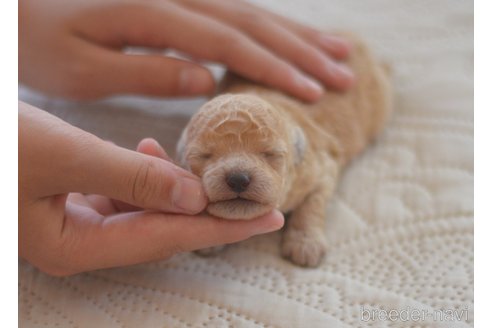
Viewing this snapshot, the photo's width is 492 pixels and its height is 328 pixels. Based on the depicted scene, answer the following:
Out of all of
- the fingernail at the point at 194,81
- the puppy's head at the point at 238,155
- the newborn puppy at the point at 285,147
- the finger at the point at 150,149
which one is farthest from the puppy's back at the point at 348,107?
the finger at the point at 150,149

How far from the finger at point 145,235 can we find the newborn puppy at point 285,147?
4 cm

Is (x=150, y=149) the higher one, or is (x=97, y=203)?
(x=150, y=149)

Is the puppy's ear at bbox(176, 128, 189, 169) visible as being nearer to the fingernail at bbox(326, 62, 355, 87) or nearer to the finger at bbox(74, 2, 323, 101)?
the finger at bbox(74, 2, 323, 101)

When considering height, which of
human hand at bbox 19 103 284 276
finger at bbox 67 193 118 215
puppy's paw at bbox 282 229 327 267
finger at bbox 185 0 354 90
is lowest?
puppy's paw at bbox 282 229 327 267

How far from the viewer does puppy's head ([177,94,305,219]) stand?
4.06 feet

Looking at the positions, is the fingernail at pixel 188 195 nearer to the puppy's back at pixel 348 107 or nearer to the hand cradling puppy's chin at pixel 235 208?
the hand cradling puppy's chin at pixel 235 208

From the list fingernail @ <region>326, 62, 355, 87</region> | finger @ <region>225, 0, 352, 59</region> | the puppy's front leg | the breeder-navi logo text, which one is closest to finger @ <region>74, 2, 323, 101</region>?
fingernail @ <region>326, 62, 355, 87</region>

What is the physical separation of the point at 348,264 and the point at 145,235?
612 millimetres

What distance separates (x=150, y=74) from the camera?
5.97 feet

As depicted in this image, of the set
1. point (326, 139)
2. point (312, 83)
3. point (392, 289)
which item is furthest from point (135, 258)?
point (312, 83)

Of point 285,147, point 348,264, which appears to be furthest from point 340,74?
point 348,264

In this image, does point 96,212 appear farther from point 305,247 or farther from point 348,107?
point 348,107

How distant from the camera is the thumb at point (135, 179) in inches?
45.8

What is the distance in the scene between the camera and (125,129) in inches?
75.9
